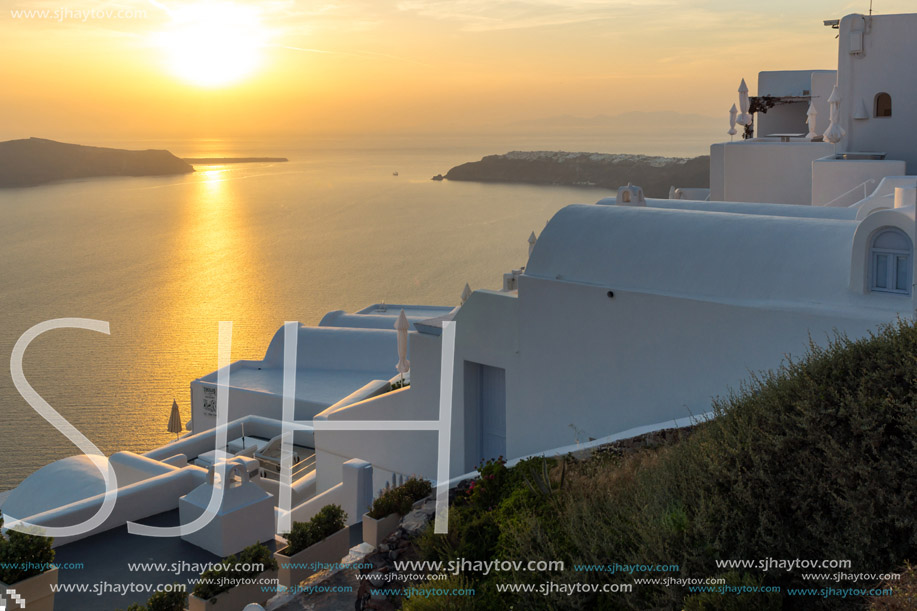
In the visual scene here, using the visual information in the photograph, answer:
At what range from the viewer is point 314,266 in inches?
2741

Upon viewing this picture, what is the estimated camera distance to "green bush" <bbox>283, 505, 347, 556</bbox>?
8.77 metres

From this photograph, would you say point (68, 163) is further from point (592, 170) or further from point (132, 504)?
point (132, 504)

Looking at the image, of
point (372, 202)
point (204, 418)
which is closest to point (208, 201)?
point (372, 202)

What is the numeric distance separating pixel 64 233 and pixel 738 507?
97361 millimetres

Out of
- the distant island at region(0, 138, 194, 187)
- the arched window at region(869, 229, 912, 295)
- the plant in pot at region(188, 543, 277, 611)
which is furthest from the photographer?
the distant island at region(0, 138, 194, 187)

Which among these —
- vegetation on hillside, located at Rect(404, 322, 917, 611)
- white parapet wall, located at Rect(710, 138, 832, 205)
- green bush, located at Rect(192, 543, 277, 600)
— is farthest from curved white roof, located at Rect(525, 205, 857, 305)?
white parapet wall, located at Rect(710, 138, 832, 205)

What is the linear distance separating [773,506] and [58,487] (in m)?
13.8

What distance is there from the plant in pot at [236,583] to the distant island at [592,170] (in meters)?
98.9

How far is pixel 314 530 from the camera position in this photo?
8961mm

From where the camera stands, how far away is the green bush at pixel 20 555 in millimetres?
7695

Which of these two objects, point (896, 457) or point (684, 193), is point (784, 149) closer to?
point (684, 193)

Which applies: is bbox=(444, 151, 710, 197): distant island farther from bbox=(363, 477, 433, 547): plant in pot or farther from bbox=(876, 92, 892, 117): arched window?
bbox=(363, 477, 433, 547): plant in pot

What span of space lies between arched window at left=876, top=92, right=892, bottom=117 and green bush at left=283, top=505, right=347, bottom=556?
15.7 meters

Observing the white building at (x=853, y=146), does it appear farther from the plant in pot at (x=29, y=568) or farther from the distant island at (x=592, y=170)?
the distant island at (x=592, y=170)
